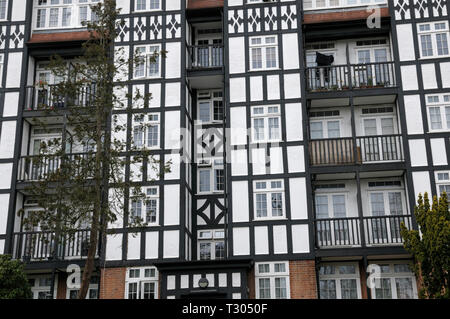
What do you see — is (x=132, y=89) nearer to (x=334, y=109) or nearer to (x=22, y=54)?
(x=22, y=54)

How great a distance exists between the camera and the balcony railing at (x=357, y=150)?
23922 mm

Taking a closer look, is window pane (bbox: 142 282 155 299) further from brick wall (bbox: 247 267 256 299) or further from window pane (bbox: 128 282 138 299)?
brick wall (bbox: 247 267 256 299)

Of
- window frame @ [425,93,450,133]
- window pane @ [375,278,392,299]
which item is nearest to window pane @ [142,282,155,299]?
window pane @ [375,278,392,299]

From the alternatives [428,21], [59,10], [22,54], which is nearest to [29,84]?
[22,54]

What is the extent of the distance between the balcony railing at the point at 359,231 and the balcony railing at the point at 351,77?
5.47 metres

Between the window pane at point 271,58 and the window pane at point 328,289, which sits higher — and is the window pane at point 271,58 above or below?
above

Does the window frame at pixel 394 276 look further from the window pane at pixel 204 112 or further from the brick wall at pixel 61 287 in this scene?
the brick wall at pixel 61 287

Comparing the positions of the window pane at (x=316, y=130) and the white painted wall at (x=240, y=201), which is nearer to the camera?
the white painted wall at (x=240, y=201)

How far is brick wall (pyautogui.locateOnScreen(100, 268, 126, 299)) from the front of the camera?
22766 millimetres

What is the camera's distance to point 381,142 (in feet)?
79.2

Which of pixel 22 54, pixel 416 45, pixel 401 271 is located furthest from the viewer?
pixel 22 54

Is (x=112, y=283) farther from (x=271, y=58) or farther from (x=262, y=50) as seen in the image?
(x=262, y=50)

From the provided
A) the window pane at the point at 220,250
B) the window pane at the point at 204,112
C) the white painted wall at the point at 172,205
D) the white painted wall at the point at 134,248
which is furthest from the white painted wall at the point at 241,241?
the window pane at the point at 204,112

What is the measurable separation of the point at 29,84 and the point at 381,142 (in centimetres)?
1528
